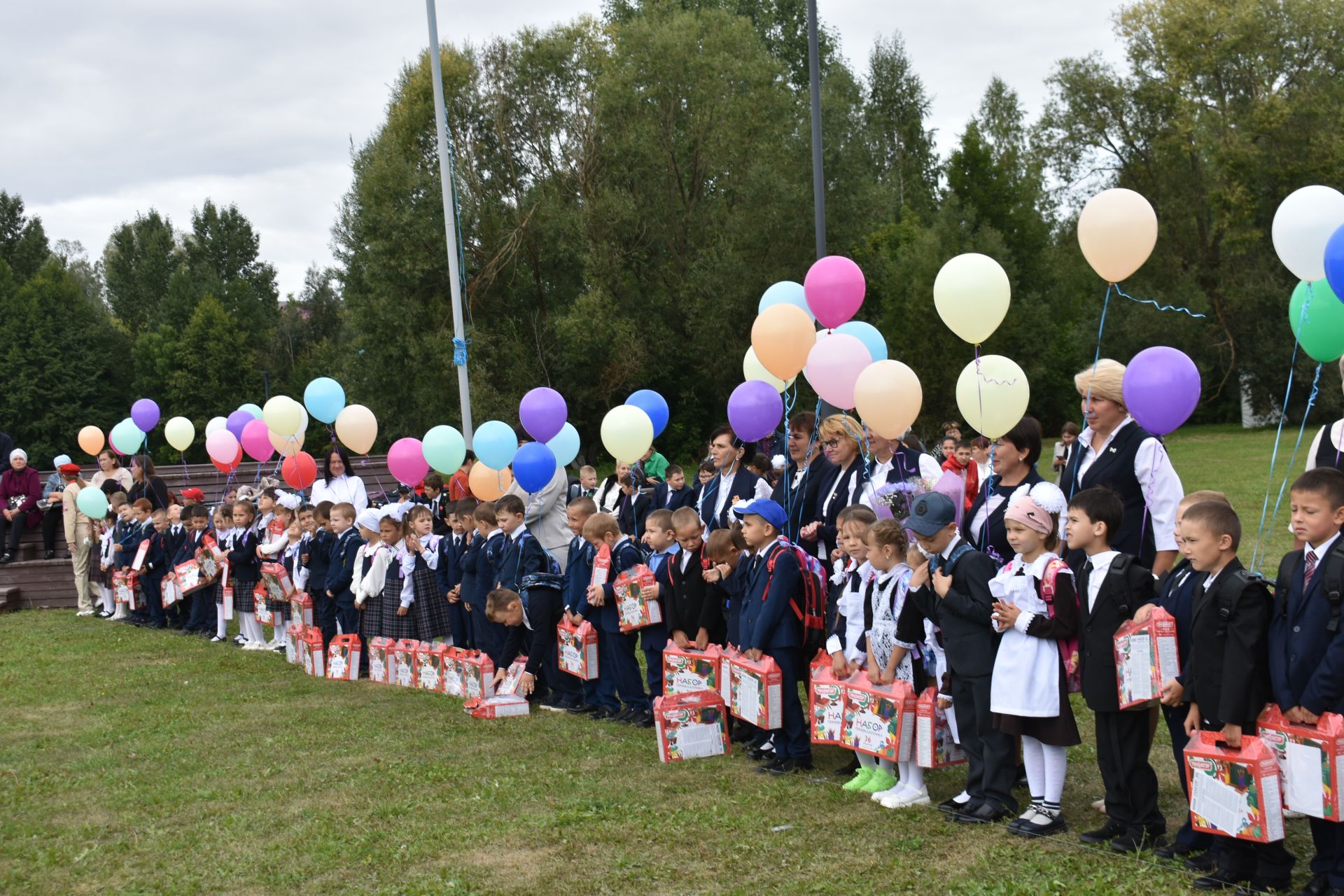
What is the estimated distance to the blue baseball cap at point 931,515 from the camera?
5473 mm

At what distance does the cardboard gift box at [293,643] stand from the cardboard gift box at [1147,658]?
Result: 326 inches

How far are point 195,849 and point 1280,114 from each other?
35.5m

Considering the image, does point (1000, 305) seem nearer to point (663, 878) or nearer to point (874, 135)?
point (663, 878)

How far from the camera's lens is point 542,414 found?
9.63 meters

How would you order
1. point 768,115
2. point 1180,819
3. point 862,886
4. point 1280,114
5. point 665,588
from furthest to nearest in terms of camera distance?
point 1280,114 < point 768,115 < point 665,588 < point 1180,819 < point 862,886

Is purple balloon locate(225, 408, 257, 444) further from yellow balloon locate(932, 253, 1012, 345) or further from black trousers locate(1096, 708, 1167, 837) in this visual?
black trousers locate(1096, 708, 1167, 837)

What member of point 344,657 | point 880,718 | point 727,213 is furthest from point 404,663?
point 727,213

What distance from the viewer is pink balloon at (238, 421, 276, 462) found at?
1301cm

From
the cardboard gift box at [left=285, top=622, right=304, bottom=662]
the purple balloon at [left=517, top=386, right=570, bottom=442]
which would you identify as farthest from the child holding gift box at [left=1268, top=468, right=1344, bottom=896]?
the cardboard gift box at [left=285, top=622, right=304, bottom=662]

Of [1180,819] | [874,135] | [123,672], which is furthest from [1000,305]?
[874,135]

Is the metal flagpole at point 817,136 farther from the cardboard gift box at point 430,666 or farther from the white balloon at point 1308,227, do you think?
the white balloon at point 1308,227

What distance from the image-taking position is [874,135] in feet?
141

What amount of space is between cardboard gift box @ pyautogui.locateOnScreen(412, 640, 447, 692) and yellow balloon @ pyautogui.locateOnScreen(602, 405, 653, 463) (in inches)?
83.9

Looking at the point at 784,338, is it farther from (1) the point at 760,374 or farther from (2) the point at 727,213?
(2) the point at 727,213
